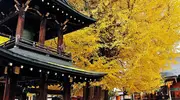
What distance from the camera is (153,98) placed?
59.7ft

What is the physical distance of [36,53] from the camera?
7.71 meters

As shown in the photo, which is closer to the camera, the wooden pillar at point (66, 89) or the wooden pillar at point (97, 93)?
the wooden pillar at point (66, 89)

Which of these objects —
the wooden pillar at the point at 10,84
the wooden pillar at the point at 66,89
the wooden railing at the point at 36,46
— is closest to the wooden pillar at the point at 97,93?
the wooden pillar at the point at 66,89

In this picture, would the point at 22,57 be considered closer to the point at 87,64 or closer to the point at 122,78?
the point at 87,64

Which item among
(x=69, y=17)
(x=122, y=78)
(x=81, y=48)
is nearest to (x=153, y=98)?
(x=122, y=78)

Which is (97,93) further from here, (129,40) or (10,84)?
(10,84)

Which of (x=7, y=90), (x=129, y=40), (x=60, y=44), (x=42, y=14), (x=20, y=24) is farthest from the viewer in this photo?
(x=129, y=40)

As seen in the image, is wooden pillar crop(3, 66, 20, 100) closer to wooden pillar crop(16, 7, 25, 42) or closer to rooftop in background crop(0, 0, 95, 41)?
wooden pillar crop(16, 7, 25, 42)

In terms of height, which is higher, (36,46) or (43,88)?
(36,46)

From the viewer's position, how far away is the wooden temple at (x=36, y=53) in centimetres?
632

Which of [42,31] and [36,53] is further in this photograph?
[42,31]

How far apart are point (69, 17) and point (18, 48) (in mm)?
3021

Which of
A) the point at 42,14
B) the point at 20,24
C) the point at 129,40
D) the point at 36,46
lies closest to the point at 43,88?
the point at 36,46

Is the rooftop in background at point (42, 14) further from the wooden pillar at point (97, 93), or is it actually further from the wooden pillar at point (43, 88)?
the wooden pillar at point (97, 93)
